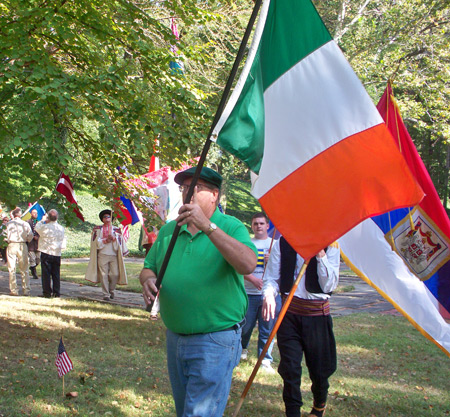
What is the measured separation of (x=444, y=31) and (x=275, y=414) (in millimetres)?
20490

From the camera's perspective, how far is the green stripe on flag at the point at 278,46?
12.6ft

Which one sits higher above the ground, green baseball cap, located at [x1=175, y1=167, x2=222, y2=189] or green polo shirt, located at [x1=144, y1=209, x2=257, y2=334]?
green baseball cap, located at [x1=175, y1=167, x2=222, y2=189]

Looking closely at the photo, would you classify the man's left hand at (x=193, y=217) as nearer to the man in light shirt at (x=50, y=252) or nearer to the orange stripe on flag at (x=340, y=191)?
the orange stripe on flag at (x=340, y=191)

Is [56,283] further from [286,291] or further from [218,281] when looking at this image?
[218,281]

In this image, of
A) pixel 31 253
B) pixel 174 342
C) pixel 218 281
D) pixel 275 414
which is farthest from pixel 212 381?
pixel 31 253

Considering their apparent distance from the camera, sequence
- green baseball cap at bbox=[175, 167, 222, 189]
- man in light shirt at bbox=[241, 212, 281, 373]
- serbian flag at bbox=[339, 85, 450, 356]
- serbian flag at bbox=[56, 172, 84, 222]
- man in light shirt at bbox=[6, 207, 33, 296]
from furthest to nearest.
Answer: man in light shirt at bbox=[6, 207, 33, 296] < serbian flag at bbox=[56, 172, 84, 222] < man in light shirt at bbox=[241, 212, 281, 373] < serbian flag at bbox=[339, 85, 450, 356] < green baseball cap at bbox=[175, 167, 222, 189]

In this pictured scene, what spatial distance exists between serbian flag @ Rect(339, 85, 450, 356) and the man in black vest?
34cm

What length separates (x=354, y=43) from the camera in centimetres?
2417

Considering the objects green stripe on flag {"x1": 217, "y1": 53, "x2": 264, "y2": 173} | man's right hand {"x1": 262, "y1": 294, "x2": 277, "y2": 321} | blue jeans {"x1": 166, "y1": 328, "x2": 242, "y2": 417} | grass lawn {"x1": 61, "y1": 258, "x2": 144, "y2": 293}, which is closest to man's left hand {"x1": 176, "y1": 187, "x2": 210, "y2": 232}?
green stripe on flag {"x1": 217, "y1": 53, "x2": 264, "y2": 173}

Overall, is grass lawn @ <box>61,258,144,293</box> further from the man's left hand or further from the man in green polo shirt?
the man's left hand

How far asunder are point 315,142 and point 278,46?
2.43ft

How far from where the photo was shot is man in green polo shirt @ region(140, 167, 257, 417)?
11.1 ft

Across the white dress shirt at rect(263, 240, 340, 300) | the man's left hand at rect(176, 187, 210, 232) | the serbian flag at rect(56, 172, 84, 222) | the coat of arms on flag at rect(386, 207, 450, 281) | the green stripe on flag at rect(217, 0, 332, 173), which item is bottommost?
the white dress shirt at rect(263, 240, 340, 300)

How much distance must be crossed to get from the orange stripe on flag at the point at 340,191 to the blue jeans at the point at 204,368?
0.94 meters
